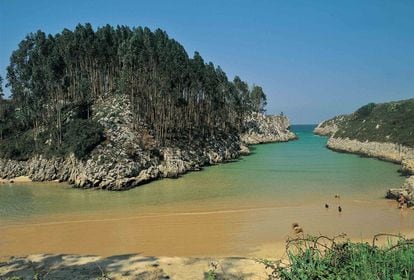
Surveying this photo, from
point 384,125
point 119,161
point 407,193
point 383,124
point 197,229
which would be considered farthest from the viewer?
point 383,124

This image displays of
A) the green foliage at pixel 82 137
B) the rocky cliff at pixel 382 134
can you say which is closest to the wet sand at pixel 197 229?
the green foliage at pixel 82 137

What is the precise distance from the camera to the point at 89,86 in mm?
56594

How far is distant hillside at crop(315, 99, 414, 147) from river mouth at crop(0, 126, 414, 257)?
2374 centimetres

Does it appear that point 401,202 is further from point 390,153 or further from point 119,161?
point 390,153

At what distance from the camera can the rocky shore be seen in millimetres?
25350

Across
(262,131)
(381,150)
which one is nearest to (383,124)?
(381,150)

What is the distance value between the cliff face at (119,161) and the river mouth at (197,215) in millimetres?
2028

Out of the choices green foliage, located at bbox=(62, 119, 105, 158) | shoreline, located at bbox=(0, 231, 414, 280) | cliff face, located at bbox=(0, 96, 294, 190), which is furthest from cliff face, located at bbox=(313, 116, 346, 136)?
shoreline, located at bbox=(0, 231, 414, 280)

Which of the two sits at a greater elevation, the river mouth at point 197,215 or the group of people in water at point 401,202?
the group of people in water at point 401,202

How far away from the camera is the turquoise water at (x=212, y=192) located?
26578 millimetres

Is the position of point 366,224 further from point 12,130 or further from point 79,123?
A: point 12,130

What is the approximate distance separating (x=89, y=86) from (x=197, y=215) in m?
39.2

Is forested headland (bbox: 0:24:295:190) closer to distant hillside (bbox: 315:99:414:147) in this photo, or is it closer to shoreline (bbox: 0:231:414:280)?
shoreline (bbox: 0:231:414:280)

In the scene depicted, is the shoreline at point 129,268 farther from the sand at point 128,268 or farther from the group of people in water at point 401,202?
the group of people in water at point 401,202
